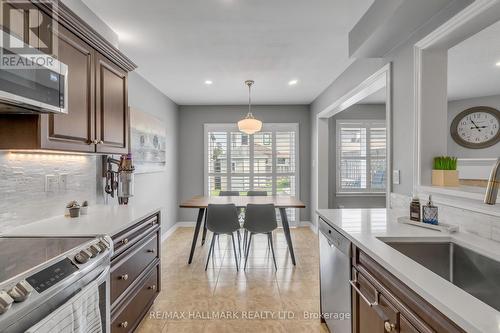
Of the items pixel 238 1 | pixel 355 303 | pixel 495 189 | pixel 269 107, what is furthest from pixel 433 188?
pixel 269 107

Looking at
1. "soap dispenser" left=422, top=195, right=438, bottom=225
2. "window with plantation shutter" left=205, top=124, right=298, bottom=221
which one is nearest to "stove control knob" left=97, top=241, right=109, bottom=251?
"soap dispenser" left=422, top=195, right=438, bottom=225

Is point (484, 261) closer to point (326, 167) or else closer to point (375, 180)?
point (326, 167)

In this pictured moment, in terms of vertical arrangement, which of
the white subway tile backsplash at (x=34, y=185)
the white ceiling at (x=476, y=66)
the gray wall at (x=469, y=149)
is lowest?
the white subway tile backsplash at (x=34, y=185)

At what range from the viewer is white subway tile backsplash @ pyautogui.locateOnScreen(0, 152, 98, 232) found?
156 cm

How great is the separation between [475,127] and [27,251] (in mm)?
5186

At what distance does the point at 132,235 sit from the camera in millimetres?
1895

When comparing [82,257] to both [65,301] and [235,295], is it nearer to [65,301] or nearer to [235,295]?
[65,301]

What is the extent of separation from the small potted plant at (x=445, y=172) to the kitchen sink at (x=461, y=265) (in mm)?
552

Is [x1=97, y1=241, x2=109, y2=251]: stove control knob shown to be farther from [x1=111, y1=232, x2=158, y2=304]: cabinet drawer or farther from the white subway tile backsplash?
the white subway tile backsplash

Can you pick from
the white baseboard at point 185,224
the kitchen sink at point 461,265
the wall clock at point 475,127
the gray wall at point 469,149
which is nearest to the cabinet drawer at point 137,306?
the kitchen sink at point 461,265

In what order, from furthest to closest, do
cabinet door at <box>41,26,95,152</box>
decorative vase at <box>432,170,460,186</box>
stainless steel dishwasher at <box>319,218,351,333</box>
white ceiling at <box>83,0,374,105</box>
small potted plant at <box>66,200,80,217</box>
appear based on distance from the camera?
1. white ceiling at <box>83,0,374,105</box>
2. small potted plant at <box>66,200,80,217</box>
3. decorative vase at <box>432,170,460,186</box>
4. stainless steel dishwasher at <box>319,218,351,333</box>
5. cabinet door at <box>41,26,95,152</box>

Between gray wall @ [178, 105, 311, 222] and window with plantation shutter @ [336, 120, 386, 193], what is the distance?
25.1 inches

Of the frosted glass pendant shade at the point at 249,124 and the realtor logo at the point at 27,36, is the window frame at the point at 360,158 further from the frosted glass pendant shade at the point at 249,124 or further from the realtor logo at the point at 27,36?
the realtor logo at the point at 27,36

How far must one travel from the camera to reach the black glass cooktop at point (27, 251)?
106 centimetres
